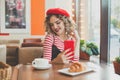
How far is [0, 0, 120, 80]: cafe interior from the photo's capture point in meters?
1.48

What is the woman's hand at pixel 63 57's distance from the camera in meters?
1.85

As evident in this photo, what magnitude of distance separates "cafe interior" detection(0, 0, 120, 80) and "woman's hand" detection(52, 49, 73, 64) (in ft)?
0.22

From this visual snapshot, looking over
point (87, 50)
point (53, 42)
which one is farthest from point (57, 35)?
point (87, 50)

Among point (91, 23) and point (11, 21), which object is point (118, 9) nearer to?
point (91, 23)

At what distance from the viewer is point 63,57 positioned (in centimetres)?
186

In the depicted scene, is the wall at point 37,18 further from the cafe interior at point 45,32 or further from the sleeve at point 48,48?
the sleeve at point 48,48

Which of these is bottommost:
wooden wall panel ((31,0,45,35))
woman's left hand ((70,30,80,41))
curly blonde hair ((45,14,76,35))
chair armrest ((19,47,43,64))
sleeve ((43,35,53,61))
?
chair armrest ((19,47,43,64))

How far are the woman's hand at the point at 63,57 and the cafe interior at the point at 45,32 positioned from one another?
0.22ft

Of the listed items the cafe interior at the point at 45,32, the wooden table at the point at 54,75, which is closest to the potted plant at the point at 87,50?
the cafe interior at the point at 45,32

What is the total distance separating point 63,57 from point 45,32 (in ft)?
6.38

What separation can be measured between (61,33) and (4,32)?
4.87 meters

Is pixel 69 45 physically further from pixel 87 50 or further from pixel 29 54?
pixel 87 50

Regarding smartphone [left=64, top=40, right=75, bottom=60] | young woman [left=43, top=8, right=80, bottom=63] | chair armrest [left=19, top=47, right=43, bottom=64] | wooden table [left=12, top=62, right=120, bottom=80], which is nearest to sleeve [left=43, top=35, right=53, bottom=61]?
young woman [left=43, top=8, right=80, bottom=63]

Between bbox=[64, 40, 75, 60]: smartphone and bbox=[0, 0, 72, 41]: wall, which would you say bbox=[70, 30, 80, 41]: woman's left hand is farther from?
bbox=[0, 0, 72, 41]: wall
